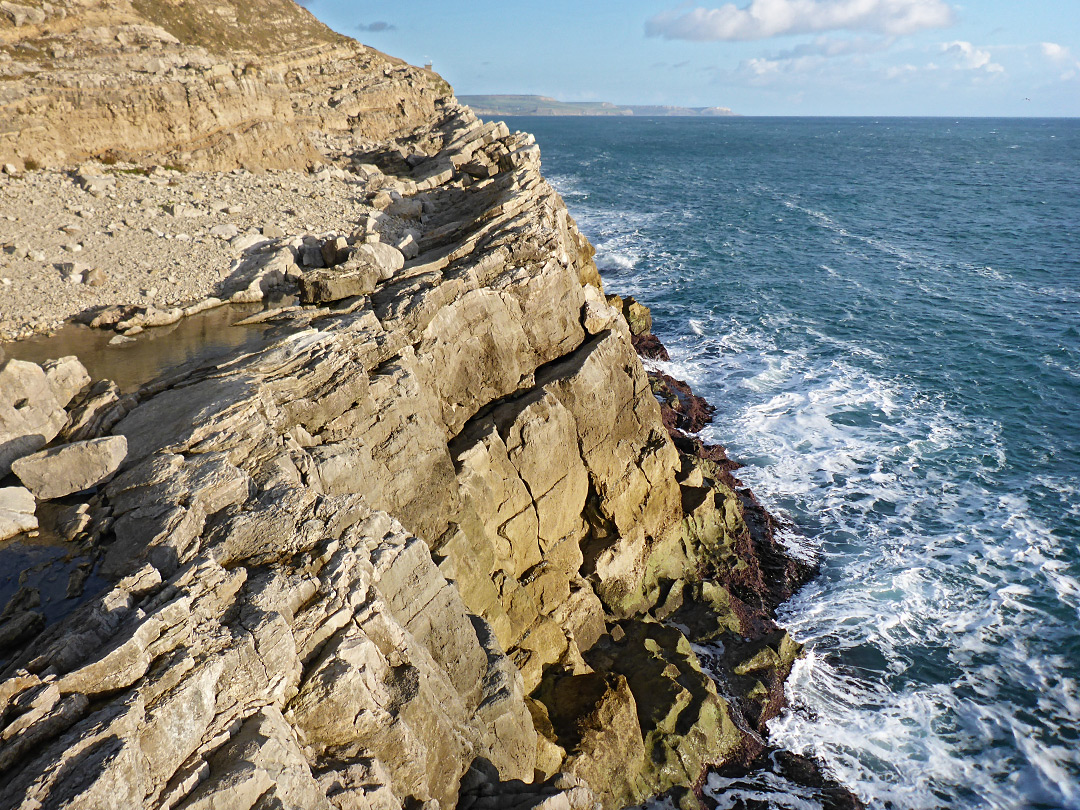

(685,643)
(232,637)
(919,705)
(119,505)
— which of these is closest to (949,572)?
(919,705)

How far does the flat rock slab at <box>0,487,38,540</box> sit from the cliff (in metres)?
0.05

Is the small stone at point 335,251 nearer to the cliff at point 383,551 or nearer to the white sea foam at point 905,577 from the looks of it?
the cliff at point 383,551

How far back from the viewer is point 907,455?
103 feet

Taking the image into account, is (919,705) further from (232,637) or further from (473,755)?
(232,637)

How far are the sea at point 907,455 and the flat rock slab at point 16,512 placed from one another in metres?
17.4

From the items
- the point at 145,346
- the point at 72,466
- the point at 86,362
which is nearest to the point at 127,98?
the point at 145,346

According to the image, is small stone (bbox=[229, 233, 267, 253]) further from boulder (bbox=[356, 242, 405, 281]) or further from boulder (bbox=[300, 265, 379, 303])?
boulder (bbox=[356, 242, 405, 281])

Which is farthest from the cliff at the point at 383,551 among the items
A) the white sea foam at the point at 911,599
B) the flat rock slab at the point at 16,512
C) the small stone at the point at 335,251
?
the white sea foam at the point at 911,599

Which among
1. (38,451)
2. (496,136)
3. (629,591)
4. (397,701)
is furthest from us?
(496,136)

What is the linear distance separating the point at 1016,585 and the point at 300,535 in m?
25.4

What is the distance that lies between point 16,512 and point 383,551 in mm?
7636

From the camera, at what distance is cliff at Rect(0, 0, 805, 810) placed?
8.97 m

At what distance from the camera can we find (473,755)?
39.5ft

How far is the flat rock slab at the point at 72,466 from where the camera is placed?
13625 millimetres
